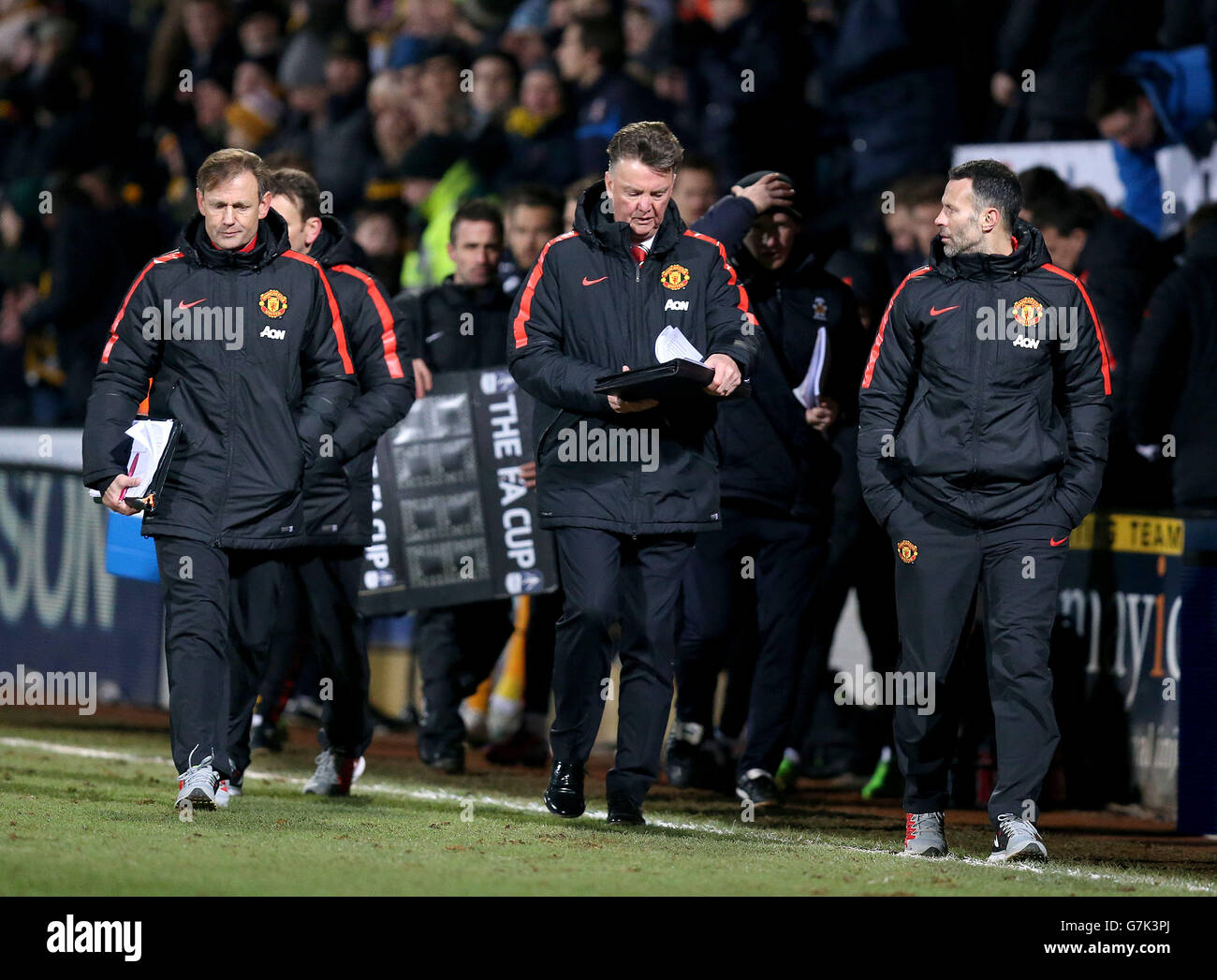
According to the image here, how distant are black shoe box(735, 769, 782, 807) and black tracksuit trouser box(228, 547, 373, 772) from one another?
1.50 m

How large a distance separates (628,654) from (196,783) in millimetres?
1503

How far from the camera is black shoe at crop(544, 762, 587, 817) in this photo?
282 inches

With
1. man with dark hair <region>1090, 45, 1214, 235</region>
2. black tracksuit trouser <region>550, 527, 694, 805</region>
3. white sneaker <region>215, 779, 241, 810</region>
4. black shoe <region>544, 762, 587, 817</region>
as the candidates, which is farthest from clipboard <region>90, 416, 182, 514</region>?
man with dark hair <region>1090, 45, 1214, 235</region>

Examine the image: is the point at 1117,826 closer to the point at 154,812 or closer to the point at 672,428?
the point at 672,428

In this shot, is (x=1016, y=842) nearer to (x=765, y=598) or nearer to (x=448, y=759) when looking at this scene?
(x=765, y=598)

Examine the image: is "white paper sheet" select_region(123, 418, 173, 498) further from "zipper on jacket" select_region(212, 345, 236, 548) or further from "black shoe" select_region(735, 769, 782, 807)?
"black shoe" select_region(735, 769, 782, 807)

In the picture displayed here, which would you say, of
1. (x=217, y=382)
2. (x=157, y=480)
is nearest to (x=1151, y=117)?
(x=217, y=382)

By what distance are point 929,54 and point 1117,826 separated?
5.39 meters

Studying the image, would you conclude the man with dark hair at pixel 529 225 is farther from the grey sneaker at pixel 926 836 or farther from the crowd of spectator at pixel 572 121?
the grey sneaker at pixel 926 836

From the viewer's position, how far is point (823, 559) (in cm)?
856

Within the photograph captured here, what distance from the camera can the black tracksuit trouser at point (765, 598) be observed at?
8.34m

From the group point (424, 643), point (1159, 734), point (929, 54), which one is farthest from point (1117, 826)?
point (929, 54)

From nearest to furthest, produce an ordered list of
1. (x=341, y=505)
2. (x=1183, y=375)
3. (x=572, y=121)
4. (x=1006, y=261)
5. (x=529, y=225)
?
(x=1006, y=261) → (x=341, y=505) → (x=1183, y=375) → (x=529, y=225) → (x=572, y=121)

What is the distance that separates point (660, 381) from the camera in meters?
6.68
